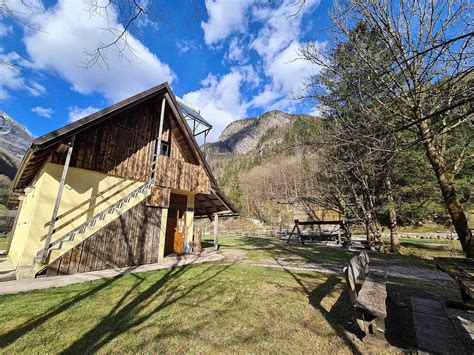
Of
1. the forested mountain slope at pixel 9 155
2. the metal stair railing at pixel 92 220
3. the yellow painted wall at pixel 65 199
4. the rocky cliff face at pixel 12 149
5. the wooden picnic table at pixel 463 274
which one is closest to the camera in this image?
the wooden picnic table at pixel 463 274

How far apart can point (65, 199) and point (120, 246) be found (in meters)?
2.63

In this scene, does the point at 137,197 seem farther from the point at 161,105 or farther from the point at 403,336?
the point at 403,336

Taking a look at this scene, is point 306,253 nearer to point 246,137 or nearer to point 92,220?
point 92,220

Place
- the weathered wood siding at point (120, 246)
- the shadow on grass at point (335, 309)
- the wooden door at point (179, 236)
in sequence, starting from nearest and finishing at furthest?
1. the shadow on grass at point (335, 309)
2. the weathered wood siding at point (120, 246)
3. the wooden door at point (179, 236)

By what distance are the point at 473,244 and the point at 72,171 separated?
1282 cm

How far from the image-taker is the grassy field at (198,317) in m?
3.39

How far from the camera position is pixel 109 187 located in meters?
9.55

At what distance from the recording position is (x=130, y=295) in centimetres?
552

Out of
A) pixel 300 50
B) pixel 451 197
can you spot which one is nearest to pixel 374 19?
pixel 300 50

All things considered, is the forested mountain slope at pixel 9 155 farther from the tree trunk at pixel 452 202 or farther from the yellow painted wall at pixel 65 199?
the tree trunk at pixel 452 202

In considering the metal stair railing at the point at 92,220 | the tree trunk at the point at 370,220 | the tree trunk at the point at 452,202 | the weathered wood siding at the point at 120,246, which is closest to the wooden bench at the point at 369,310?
the tree trunk at the point at 452,202

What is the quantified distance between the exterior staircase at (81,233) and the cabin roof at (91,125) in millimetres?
2849

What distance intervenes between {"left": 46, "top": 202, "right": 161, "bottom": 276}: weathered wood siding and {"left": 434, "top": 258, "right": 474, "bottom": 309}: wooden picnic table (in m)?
9.62

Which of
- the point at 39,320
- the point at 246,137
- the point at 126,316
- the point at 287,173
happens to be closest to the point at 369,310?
the point at 126,316
